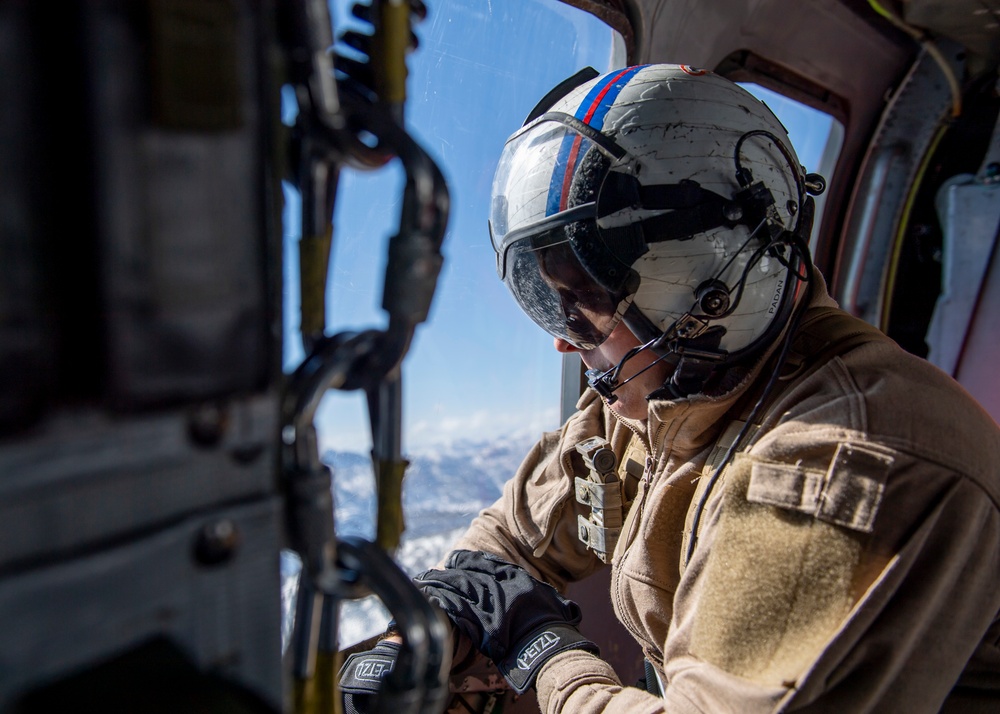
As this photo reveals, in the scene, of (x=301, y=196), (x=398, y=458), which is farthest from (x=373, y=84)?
(x=398, y=458)

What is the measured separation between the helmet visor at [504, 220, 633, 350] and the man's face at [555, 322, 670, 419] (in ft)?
0.12

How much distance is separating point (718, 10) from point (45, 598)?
90.6 inches

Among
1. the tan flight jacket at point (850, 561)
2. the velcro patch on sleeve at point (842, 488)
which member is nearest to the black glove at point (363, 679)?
the tan flight jacket at point (850, 561)

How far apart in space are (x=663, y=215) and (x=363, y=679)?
1117 mm

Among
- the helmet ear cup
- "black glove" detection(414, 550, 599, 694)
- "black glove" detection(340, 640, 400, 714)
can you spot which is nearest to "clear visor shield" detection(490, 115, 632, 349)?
the helmet ear cup

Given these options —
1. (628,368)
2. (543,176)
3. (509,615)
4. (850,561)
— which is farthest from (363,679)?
(543,176)

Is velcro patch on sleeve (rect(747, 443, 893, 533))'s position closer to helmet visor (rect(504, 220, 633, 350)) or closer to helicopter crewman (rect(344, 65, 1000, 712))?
helicopter crewman (rect(344, 65, 1000, 712))

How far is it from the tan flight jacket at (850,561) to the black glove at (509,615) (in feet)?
0.58

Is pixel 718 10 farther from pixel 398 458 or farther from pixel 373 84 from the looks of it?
pixel 398 458

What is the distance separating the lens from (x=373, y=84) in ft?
1.83

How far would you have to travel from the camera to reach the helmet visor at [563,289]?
49.3 inches

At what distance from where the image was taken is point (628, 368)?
1.39m

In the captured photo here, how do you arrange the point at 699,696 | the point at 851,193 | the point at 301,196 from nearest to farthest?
the point at 301,196, the point at 699,696, the point at 851,193

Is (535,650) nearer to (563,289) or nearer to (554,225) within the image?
(563,289)
